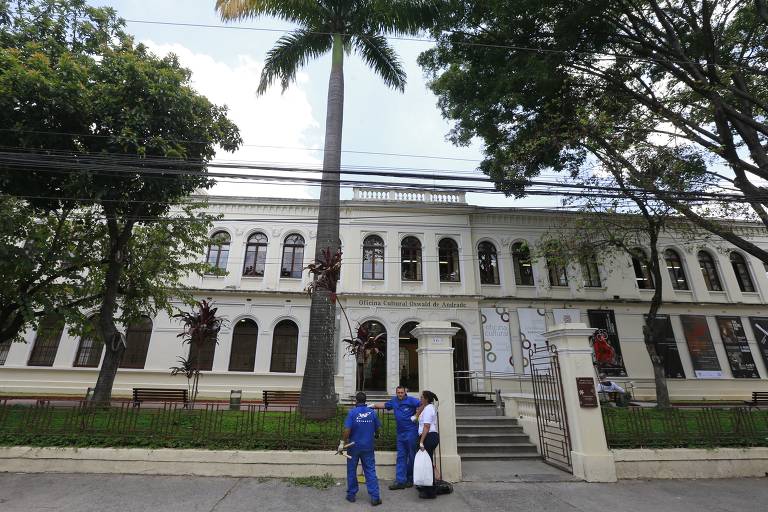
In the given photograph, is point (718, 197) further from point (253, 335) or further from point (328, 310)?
point (253, 335)

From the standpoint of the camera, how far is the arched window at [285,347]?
17406 millimetres

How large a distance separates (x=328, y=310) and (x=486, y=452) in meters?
5.10

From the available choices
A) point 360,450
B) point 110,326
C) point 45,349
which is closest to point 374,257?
point 110,326

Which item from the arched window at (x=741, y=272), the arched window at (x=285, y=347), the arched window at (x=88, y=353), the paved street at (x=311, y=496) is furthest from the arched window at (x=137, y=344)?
the arched window at (x=741, y=272)

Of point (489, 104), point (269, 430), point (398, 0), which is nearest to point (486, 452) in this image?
point (269, 430)

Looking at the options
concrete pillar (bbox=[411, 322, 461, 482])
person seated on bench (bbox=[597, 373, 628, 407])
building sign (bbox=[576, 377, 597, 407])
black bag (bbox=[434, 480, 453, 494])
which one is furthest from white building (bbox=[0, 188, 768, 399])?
black bag (bbox=[434, 480, 453, 494])

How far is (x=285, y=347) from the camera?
58.1ft

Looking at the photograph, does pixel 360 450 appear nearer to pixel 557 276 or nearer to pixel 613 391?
pixel 613 391

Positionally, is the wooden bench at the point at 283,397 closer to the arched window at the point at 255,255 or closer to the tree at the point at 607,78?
the arched window at the point at 255,255

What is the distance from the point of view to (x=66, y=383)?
16312 mm

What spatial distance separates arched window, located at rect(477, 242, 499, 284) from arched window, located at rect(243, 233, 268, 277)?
35.7ft

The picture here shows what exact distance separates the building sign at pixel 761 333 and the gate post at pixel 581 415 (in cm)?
1863

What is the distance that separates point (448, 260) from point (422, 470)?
1397 centimetres

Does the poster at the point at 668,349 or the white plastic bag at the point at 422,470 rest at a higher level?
the poster at the point at 668,349
